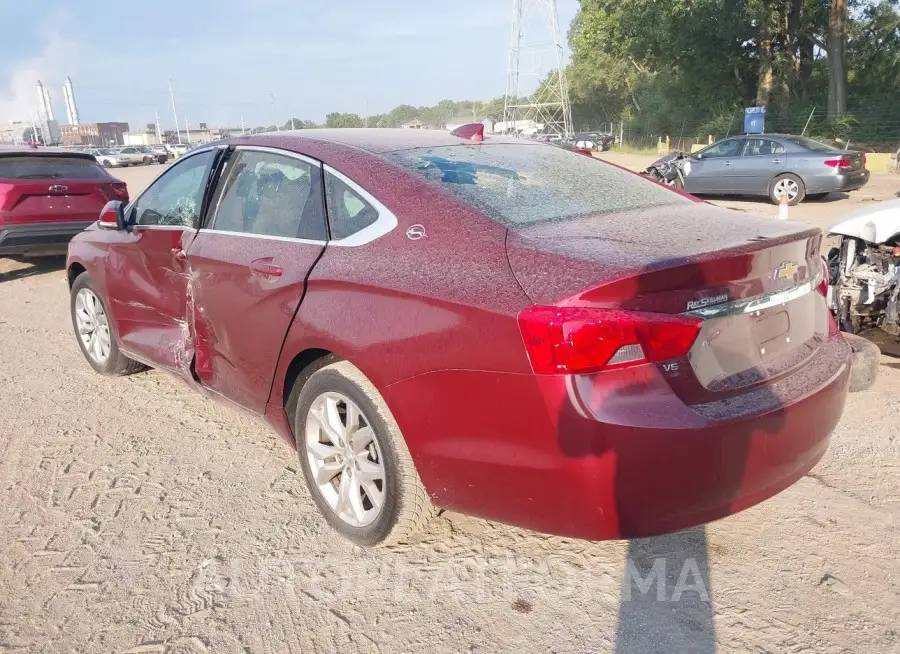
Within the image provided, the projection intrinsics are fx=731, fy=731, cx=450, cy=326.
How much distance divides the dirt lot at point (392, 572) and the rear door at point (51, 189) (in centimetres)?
540

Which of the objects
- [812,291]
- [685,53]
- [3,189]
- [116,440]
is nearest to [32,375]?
[116,440]

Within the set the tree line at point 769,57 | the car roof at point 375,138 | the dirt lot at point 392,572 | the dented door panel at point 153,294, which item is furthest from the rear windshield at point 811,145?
the tree line at point 769,57

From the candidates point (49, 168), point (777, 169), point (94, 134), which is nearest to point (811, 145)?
point (777, 169)

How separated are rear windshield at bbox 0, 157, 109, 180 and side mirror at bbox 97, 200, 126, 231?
4.91 meters

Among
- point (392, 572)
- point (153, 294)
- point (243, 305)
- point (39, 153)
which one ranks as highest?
point (39, 153)

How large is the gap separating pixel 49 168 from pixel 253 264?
6939mm

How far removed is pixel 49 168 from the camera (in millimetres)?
8672

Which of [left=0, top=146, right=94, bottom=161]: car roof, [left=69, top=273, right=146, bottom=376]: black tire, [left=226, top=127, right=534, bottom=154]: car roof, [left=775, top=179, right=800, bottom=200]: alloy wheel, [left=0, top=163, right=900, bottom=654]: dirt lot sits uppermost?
[left=226, top=127, right=534, bottom=154]: car roof

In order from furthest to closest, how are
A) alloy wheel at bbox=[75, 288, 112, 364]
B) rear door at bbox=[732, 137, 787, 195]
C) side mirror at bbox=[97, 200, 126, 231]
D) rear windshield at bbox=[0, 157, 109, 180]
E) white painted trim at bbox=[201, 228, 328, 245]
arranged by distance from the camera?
rear door at bbox=[732, 137, 787, 195] → rear windshield at bbox=[0, 157, 109, 180] → alloy wheel at bbox=[75, 288, 112, 364] → side mirror at bbox=[97, 200, 126, 231] → white painted trim at bbox=[201, 228, 328, 245]

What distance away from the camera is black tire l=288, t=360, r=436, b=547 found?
260 centimetres

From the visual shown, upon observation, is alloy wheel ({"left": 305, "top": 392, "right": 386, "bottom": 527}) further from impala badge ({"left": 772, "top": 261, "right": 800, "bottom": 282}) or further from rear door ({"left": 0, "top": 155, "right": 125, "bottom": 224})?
rear door ({"left": 0, "top": 155, "right": 125, "bottom": 224})

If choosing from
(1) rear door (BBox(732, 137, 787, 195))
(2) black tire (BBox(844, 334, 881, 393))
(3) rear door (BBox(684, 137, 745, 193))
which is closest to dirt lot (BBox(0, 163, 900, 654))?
(2) black tire (BBox(844, 334, 881, 393))

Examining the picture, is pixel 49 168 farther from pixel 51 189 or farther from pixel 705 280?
pixel 705 280

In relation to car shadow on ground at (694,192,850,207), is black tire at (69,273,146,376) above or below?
above
